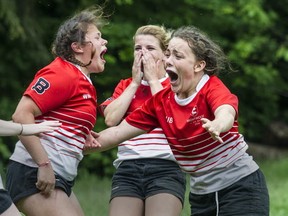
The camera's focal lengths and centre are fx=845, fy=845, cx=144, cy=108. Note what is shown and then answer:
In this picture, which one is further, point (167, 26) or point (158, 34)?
point (167, 26)

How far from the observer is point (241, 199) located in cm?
549

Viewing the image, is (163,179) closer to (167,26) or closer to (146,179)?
(146,179)

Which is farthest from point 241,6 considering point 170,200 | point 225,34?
point 170,200

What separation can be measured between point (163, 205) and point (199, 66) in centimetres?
112

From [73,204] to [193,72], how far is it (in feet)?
3.98

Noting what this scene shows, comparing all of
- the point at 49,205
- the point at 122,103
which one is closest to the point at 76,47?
the point at 122,103

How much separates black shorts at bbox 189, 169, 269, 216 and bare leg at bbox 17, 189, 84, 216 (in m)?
0.90

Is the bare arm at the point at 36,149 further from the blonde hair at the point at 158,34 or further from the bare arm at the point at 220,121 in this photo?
the blonde hair at the point at 158,34

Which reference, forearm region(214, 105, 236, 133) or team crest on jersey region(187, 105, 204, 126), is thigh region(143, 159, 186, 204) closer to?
team crest on jersey region(187, 105, 204, 126)

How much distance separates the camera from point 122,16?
18.0m

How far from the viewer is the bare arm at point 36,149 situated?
5445 millimetres

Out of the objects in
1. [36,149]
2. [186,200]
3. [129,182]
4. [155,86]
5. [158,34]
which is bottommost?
[186,200]

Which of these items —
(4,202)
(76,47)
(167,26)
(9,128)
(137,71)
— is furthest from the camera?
(167,26)

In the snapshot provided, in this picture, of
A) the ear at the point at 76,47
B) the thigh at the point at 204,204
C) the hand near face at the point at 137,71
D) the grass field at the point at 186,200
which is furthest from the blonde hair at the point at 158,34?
the grass field at the point at 186,200
